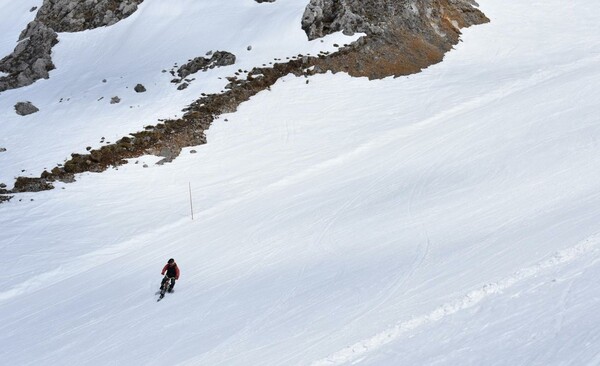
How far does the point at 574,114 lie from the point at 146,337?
24979 mm

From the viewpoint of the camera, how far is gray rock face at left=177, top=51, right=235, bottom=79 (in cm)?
3934

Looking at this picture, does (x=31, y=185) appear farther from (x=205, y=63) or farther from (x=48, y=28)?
(x=48, y=28)

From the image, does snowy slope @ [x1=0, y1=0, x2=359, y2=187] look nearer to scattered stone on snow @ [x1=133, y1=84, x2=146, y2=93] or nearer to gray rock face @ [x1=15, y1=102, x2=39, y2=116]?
scattered stone on snow @ [x1=133, y1=84, x2=146, y2=93]

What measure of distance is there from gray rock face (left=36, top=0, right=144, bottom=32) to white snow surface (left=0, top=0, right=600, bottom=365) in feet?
25.9

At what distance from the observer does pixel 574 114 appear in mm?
28938

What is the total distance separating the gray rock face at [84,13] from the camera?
49406mm

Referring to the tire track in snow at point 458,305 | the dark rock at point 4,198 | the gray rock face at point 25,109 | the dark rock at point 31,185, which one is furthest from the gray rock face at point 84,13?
the tire track in snow at point 458,305

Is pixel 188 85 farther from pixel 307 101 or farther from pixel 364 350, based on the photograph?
pixel 364 350

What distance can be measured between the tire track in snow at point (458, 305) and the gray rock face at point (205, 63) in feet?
100

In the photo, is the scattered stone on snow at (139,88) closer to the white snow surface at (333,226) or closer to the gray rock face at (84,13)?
the white snow surface at (333,226)

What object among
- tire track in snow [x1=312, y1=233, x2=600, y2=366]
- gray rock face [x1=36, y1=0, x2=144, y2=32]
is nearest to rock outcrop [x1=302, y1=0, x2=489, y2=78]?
gray rock face [x1=36, y1=0, x2=144, y2=32]

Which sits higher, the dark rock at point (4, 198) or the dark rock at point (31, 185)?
the dark rock at point (31, 185)

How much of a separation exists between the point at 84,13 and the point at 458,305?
48912mm

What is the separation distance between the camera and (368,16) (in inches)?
1710
